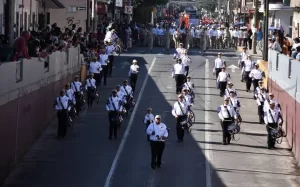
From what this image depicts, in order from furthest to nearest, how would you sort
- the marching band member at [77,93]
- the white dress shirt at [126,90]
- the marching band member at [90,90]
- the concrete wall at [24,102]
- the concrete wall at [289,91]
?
the marching band member at [90,90] → the marching band member at [77,93] → the white dress shirt at [126,90] → the concrete wall at [289,91] → the concrete wall at [24,102]

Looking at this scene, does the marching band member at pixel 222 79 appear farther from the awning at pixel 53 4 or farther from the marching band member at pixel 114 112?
the awning at pixel 53 4

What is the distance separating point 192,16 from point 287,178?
115 m

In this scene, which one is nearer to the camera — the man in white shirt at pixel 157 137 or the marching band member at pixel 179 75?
the man in white shirt at pixel 157 137

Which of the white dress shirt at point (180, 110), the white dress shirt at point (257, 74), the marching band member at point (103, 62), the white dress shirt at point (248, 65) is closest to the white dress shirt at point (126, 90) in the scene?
the white dress shirt at point (180, 110)

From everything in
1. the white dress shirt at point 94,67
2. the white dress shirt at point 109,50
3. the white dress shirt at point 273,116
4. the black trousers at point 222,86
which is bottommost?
the white dress shirt at point 273,116

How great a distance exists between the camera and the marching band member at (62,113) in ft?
97.1

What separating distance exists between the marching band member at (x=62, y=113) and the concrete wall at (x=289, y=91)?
777cm

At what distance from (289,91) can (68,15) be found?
87.5 ft

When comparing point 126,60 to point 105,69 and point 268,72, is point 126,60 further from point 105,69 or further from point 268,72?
point 268,72

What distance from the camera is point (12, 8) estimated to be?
30797 mm

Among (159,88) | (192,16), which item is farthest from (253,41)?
(192,16)

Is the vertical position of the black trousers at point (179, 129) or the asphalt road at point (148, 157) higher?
the black trousers at point (179, 129)

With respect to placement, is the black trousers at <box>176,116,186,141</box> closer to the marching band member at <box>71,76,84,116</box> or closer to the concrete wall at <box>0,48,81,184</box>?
the concrete wall at <box>0,48,81,184</box>

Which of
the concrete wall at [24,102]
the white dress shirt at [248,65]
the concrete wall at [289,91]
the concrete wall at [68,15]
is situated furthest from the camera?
the concrete wall at [68,15]
